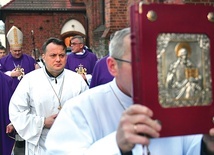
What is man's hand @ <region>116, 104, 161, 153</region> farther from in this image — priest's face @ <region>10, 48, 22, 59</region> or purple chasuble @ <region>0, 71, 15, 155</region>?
priest's face @ <region>10, 48, 22, 59</region>

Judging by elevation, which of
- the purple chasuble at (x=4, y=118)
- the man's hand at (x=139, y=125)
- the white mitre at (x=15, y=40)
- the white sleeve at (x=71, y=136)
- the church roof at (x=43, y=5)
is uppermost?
the church roof at (x=43, y=5)

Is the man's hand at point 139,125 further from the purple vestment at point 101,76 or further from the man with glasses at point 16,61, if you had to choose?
the man with glasses at point 16,61

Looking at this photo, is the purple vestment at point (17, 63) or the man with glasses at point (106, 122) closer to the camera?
the man with glasses at point (106, 122)

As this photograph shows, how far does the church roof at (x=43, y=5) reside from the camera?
894 inches

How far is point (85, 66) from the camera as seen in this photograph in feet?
30.8

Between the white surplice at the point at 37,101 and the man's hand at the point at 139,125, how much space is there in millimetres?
3291

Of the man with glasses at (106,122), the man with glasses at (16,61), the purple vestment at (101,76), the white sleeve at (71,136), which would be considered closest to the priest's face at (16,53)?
the man with glasses at (16,61)

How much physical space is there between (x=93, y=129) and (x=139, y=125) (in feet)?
2.44

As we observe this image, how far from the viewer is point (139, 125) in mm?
1600

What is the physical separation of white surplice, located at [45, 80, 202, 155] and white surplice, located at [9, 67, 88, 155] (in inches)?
98.5

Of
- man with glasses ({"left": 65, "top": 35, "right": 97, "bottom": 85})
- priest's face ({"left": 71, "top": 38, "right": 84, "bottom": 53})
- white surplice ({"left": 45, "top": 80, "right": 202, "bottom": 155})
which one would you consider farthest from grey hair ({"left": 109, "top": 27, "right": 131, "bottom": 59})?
priest's face ({"left": 71, "top": 38, "right": 84, "bottom": 53})

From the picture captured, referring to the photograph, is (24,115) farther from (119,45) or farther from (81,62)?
(81,62)

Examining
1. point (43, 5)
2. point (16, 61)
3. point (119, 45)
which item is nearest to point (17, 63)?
point (16, 61)

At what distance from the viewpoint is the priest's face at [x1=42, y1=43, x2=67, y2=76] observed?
519 centimetres
